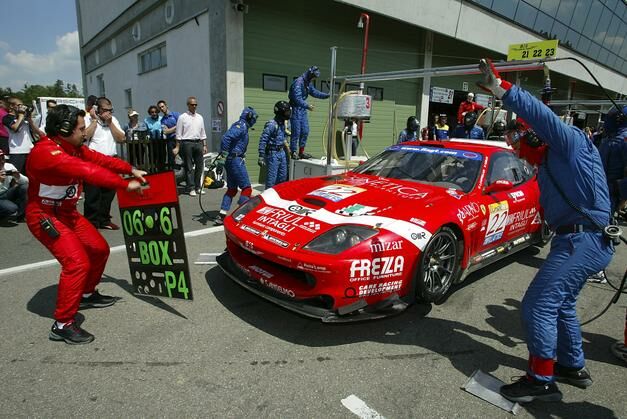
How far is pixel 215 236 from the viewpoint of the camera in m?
5.48

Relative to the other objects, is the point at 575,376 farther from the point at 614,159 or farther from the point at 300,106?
the point at 300,106

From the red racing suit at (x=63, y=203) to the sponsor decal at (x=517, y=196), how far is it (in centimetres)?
363

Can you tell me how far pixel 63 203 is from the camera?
2908 mm

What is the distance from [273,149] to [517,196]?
11.8 feet

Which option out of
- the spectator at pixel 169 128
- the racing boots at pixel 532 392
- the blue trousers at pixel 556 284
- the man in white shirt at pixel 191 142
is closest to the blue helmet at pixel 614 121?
the blue trousers at pixel 556 284

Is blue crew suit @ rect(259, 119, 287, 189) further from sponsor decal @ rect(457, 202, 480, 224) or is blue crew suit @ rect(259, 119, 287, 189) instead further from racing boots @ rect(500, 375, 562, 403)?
racing boots @ rect(500, 375, 562, 403)

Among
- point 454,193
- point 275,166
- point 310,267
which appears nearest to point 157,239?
point 310,267

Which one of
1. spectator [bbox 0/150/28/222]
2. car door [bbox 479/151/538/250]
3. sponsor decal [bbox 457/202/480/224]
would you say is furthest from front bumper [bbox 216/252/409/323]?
spectator [bbox 0/150/28/222]

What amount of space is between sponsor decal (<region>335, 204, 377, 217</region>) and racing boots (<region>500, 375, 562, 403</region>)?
1.50m

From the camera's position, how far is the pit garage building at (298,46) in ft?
32.5

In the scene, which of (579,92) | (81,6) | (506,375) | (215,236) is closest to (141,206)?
(215,236)

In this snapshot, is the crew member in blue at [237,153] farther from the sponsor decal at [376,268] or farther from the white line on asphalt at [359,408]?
the white line on asphalt at [359,408]

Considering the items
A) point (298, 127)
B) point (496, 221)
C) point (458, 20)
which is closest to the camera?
point (496, 221)

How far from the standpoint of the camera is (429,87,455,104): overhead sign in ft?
48.6
